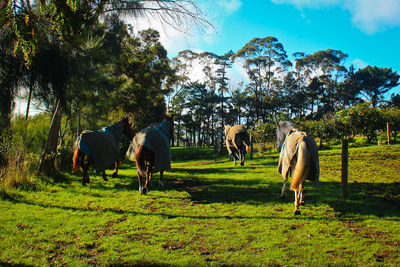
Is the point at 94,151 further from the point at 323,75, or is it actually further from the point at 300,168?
the point at 323,75

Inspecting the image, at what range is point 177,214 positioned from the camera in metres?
5.77

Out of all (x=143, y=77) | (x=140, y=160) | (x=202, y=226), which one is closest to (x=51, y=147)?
(x=140, y=160)

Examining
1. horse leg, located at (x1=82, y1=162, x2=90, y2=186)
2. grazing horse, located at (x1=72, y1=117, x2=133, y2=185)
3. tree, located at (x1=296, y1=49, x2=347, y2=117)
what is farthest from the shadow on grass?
tree, located at (x1=296, y1=49, x2=347, y2=117)

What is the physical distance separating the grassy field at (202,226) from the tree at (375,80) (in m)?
46.7

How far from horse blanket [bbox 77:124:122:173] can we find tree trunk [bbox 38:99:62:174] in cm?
215

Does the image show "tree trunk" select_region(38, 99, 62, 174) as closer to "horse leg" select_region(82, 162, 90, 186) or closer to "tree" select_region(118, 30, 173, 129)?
"horse leg" select_region(82, 162, 90, 186)

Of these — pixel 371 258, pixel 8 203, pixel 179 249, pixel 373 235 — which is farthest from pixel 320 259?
pixel 8 203

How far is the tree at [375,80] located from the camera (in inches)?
1833

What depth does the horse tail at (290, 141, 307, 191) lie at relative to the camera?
16.5 feet

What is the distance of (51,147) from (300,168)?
9.28 meters

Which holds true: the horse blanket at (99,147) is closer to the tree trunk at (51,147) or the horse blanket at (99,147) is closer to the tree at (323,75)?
the tree trunk at (51,147)

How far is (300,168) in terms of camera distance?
5.07 meters

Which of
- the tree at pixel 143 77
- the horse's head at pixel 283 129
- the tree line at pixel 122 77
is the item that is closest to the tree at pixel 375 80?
the tree line at pixel 122 77

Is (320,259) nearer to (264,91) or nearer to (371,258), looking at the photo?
(371,258)
